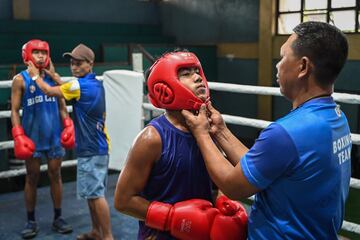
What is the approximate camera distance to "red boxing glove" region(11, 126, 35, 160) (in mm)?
2943

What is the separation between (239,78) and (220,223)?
8702 millimetres

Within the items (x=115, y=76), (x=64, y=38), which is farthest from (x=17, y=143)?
(x=64, y=38)

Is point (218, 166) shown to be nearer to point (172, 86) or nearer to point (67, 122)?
point (172, 86)

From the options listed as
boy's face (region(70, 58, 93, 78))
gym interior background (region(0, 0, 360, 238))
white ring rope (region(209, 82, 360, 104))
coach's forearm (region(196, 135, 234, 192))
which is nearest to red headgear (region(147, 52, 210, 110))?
coach's forearm (region(196, 135, 234, 192))

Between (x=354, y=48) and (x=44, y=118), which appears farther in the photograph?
(x=354, y=48)

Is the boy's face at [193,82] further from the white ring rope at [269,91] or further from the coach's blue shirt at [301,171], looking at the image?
the white ring rope at [269,91]

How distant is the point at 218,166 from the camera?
4.03 feet

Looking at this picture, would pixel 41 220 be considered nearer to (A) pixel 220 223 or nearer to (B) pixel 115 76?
(B) pixel 115 76

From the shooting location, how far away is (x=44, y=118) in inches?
124

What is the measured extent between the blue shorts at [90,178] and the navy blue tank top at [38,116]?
45 centimetres

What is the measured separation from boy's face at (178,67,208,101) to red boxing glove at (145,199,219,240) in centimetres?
33

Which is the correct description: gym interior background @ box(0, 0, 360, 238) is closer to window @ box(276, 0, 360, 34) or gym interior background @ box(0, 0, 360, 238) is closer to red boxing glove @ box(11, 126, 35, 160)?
window @ box(276, 0, 360, 34)

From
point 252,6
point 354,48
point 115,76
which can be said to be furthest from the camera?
point 252,6

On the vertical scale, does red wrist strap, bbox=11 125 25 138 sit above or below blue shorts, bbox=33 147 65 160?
above
